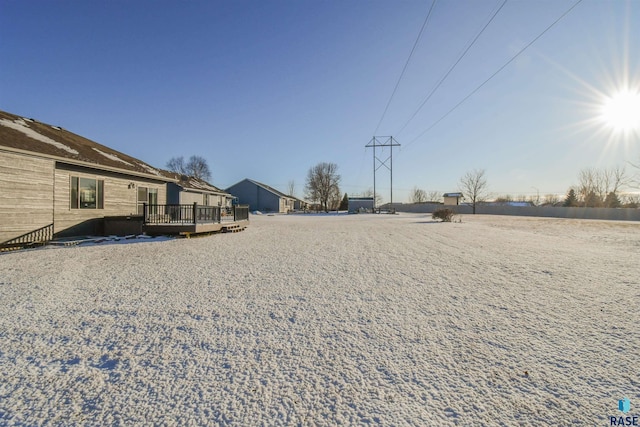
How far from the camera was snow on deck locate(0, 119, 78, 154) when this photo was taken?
9.95m

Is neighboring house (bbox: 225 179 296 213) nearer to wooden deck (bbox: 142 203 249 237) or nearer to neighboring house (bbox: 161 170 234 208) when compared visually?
neighboring house (bbox: 161 170 234 208)

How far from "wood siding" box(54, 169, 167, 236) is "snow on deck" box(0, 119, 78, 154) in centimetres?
120

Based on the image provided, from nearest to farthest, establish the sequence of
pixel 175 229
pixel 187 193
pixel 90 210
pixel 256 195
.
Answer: pixel 175 229 < pixel 90 210 < pixel 187 193 < pixel 256 195

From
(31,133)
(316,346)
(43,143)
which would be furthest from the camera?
(31,133)

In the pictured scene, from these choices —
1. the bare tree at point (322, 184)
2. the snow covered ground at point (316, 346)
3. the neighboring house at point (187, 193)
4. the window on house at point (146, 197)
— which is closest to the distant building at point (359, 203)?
the bare tree at point (322, 184)

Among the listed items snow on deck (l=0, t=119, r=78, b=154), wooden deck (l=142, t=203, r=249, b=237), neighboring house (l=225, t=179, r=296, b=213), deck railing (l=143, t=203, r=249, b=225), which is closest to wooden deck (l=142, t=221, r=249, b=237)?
wooden deck (l=142, t=203, r=249, b=237)

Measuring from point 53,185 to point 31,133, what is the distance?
275cm

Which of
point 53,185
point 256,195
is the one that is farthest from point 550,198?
point 53,185

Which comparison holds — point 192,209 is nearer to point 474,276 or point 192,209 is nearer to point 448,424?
point 474,276

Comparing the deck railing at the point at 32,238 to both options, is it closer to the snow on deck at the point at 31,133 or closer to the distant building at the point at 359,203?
the snow on deck at the point at 31,133

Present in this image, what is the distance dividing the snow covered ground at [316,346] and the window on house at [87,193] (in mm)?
5549

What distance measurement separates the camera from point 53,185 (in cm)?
947

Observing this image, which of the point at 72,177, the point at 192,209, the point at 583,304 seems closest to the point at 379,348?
the point at 583,304

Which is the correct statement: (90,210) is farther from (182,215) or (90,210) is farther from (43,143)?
(182,215)
